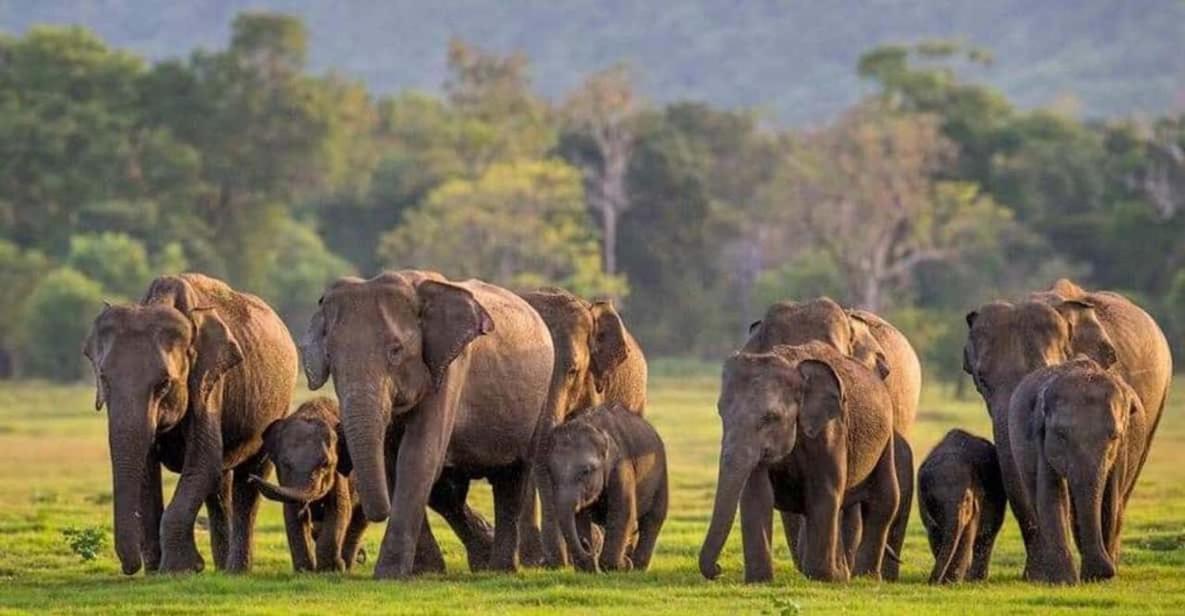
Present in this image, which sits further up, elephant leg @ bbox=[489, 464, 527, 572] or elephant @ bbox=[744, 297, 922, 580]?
elephant @ bbox=[744, 297, 922, 580]

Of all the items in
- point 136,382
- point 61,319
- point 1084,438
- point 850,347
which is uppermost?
point 850,347

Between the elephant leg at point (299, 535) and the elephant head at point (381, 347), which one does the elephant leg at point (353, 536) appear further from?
the elephant head at point (381, 347)

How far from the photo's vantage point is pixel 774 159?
311 ft

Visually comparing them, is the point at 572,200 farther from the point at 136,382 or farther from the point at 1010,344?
the point at 136,382

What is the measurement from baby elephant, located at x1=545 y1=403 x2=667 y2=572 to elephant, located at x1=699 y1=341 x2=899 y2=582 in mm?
1411

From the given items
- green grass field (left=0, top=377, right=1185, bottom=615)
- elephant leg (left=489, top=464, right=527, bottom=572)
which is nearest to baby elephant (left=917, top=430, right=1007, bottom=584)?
green grass field (left=0, top=377, right=1185, bottom=615)

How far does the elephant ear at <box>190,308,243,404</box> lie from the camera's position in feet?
59.1

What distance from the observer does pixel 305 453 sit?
1855cm

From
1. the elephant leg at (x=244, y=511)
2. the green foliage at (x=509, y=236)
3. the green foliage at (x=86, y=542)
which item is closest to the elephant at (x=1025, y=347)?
the elephant leg at (x=244, y=511)

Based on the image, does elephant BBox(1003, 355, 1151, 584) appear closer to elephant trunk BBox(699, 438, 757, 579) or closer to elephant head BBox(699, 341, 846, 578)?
elephant head BBox(699, 341, 846, 578)

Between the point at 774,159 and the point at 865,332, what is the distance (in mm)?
75051

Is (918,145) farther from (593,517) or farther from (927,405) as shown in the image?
(593,517)

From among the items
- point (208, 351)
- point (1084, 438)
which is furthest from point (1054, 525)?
point (208, 351)

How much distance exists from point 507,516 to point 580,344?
1749 millimetres
